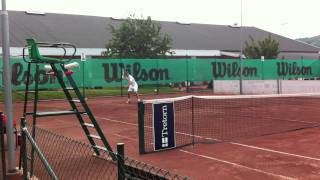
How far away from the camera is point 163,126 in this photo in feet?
28.3

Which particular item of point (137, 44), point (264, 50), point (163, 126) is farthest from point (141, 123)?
point (264, 50)

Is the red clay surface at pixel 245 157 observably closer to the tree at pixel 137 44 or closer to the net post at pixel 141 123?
the net post at pixel 141 123

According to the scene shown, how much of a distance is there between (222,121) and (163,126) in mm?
5201

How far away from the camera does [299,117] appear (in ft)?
47.8

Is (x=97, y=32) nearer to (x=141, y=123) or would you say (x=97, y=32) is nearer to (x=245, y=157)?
(x=141, y=123)

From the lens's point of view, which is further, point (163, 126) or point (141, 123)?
point (163, 126)

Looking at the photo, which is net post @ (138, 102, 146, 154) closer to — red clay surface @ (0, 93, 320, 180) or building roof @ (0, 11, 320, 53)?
red clay surface @ (0, 93, 320, 180)

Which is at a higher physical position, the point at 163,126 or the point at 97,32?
the point at 97,32

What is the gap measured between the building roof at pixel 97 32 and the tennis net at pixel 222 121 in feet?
85.8

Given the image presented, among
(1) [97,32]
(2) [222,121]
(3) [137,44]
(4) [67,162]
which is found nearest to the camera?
(4) [67,162]

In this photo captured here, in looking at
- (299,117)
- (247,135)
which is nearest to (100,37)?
(299,117)

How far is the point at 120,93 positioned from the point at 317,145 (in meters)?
19.6

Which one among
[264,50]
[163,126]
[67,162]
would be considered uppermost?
[264,50]

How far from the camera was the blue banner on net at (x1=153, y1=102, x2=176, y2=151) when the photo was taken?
8.49 m
